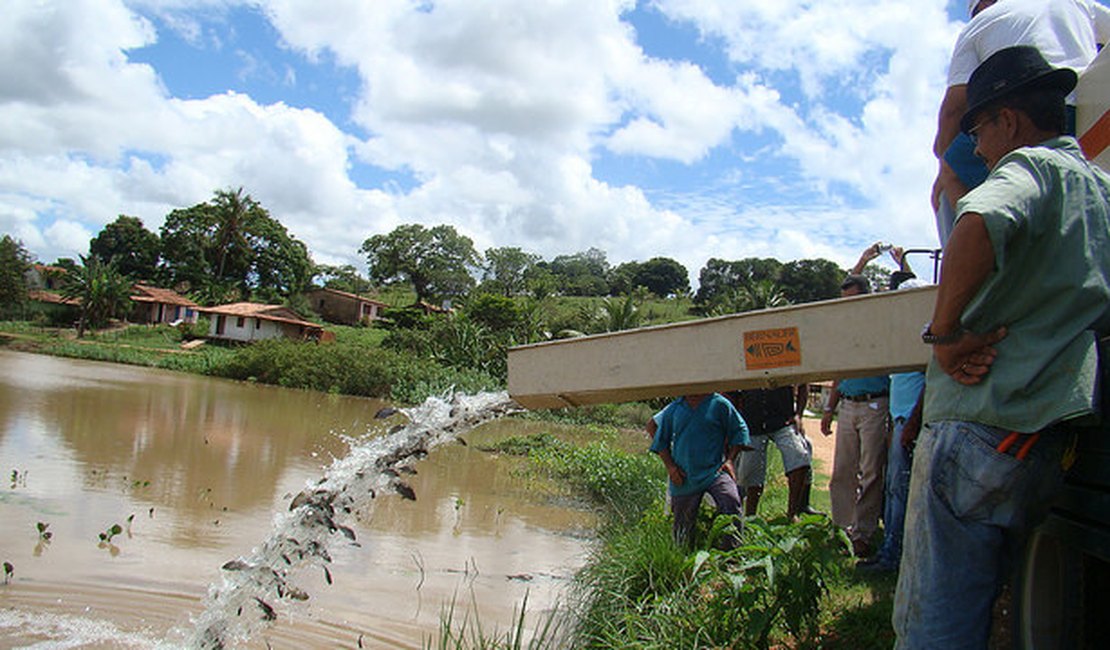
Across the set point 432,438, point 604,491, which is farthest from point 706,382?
point 604,491

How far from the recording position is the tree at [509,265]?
87375 millimetres

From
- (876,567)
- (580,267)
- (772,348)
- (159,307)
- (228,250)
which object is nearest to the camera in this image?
(772,348)

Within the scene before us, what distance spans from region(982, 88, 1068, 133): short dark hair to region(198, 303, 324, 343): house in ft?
161

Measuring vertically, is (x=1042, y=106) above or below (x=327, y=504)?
above

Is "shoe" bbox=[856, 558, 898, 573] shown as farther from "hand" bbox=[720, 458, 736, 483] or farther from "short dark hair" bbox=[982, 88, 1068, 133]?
"short dark hair" bbox=[982, 88, 1068, 133]

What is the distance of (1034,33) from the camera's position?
3016 millimetres

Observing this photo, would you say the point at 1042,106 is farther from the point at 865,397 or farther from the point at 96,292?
the point at 96,292

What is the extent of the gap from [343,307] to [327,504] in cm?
6655

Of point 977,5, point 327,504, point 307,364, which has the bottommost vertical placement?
point 327,504

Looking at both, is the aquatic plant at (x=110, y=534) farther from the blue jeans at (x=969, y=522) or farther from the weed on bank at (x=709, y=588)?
the blue jeans at (x=969, y=522)

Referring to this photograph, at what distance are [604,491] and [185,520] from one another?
5.46m

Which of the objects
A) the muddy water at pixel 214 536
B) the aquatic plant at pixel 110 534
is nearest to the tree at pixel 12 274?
the muddy water at pixel 214 536

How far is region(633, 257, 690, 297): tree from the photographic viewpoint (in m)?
104

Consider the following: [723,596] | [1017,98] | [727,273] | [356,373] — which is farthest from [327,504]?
[727,273]
